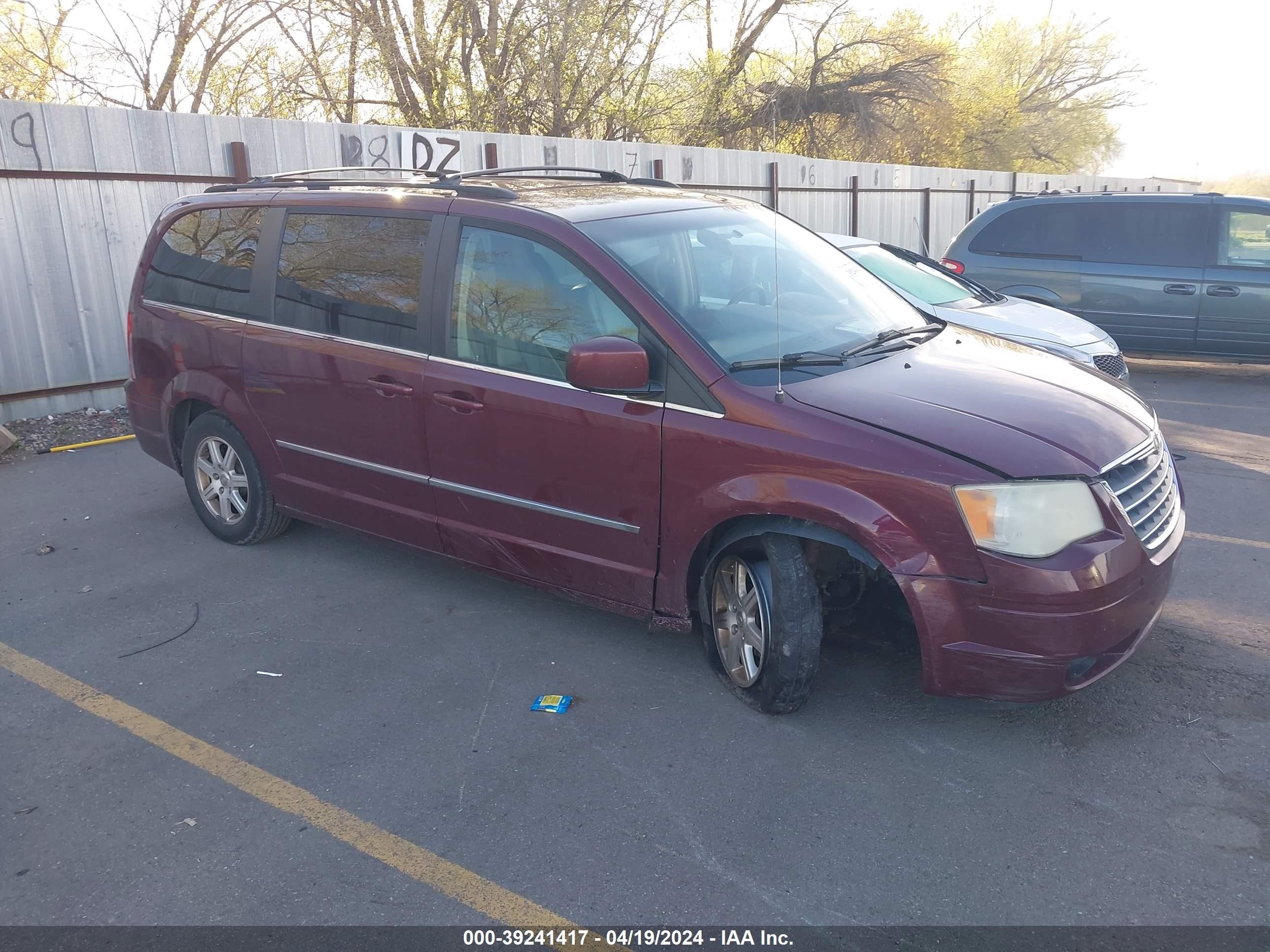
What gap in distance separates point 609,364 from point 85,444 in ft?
19.9

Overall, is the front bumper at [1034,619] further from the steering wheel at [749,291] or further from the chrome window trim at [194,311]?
the chrome window trim at [194,311]

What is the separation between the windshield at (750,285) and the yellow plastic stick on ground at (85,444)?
5.20 metres

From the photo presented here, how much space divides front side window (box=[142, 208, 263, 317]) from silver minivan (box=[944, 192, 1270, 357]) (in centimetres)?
684

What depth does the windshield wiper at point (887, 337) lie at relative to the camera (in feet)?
13.5

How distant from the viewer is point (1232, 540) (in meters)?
5.52

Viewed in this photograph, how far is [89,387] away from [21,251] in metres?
1.21

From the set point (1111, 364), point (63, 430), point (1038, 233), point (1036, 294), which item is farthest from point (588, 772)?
point (1038, 233)

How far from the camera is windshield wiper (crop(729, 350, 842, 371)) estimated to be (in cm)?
382

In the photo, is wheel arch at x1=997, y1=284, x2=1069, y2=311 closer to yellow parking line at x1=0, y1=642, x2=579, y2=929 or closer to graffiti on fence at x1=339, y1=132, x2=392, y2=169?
graffiti on fence at x1=339, y1=132, x2=392, y2=169

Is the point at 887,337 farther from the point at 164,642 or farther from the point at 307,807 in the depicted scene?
the point at 164,642

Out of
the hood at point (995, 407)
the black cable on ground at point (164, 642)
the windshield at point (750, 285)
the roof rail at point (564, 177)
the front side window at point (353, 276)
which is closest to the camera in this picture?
the hood at point (995, 407)

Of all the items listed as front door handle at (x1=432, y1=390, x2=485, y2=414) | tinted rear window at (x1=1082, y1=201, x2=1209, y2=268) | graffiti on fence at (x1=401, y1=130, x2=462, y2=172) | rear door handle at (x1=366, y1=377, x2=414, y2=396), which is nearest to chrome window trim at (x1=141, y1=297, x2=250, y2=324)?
rear door handle at (x1=366, y1=377, x2=414, y2=396)

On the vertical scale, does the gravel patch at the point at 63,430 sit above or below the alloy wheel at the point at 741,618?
below

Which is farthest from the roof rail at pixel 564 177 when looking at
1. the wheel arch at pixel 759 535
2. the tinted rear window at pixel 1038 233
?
the tinted rear window at pixel 1038 233
